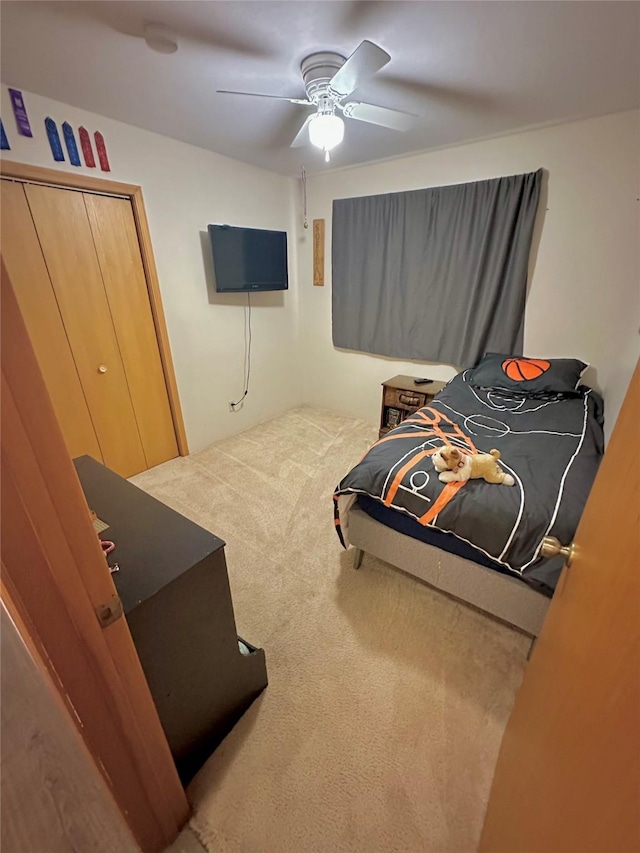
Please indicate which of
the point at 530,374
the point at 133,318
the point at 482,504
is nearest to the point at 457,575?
the point at 482,504

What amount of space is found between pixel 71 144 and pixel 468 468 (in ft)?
9.20

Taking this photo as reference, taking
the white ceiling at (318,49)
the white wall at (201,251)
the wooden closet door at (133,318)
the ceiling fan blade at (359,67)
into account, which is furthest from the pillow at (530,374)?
the wooden closet door at (133,318)

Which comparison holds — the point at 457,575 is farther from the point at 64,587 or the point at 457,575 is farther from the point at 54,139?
the point at 54,139

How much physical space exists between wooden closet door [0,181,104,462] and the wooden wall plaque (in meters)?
2.28

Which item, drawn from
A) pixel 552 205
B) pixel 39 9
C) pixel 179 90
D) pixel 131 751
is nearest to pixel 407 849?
pixel 131 751

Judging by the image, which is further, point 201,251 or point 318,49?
point 201,251

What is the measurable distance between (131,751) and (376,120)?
2676 mm

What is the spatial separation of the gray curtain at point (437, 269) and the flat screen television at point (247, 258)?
551mm

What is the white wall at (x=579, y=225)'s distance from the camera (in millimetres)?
2143

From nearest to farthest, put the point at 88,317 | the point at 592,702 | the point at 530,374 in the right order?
the point at 592,702 → the point at 88,317 → the point at 530,374

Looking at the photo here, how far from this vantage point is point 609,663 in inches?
18.0

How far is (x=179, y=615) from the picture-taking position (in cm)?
91

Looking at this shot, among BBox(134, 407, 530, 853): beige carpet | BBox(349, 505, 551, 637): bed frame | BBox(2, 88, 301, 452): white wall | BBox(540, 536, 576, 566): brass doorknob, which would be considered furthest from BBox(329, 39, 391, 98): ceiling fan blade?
BBox(134, 407, 530, 853): beige carpet

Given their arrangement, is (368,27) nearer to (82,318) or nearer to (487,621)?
(82,318)
